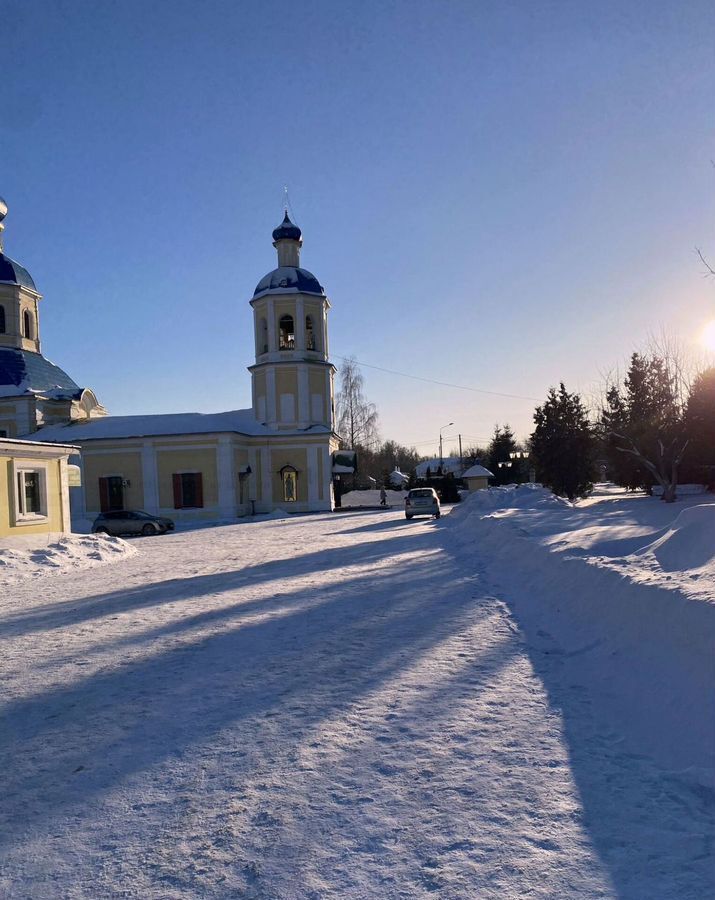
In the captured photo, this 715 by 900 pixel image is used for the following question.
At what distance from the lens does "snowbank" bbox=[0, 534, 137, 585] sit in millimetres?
14645

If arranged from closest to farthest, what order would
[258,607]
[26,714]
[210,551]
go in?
[26,714] → [258,607] → [210,551]

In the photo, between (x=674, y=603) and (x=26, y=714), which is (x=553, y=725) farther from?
(x=26, y=714)

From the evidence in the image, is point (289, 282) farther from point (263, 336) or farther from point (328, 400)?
point (328, 400)

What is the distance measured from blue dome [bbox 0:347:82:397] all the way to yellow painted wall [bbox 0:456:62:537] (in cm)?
1750

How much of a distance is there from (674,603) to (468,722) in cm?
226

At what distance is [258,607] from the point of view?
941 cm

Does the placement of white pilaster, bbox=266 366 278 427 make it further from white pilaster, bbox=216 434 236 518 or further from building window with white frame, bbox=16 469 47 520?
building window with white frame, bbox=16 469 47 520

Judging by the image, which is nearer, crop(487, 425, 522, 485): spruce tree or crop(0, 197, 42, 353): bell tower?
crop(0, 197, 42, 353): bell tower

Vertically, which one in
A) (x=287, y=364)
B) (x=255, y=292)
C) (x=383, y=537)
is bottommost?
(x=383, y=537)

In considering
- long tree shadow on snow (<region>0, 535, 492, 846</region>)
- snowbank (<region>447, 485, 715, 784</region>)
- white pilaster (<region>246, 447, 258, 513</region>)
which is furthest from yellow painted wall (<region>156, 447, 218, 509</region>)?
long tree shadow on snow (<region>0, 535, 492, 846</region>)

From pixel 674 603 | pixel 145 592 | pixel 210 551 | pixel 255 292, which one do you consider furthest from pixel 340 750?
pixel 255 292

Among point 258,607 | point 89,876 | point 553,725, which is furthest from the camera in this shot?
point 258,607

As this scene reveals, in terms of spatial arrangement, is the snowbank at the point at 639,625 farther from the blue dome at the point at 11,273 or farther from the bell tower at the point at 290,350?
the blue dome at the point at 11,273

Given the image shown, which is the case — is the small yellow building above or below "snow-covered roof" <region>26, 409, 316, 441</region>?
below
